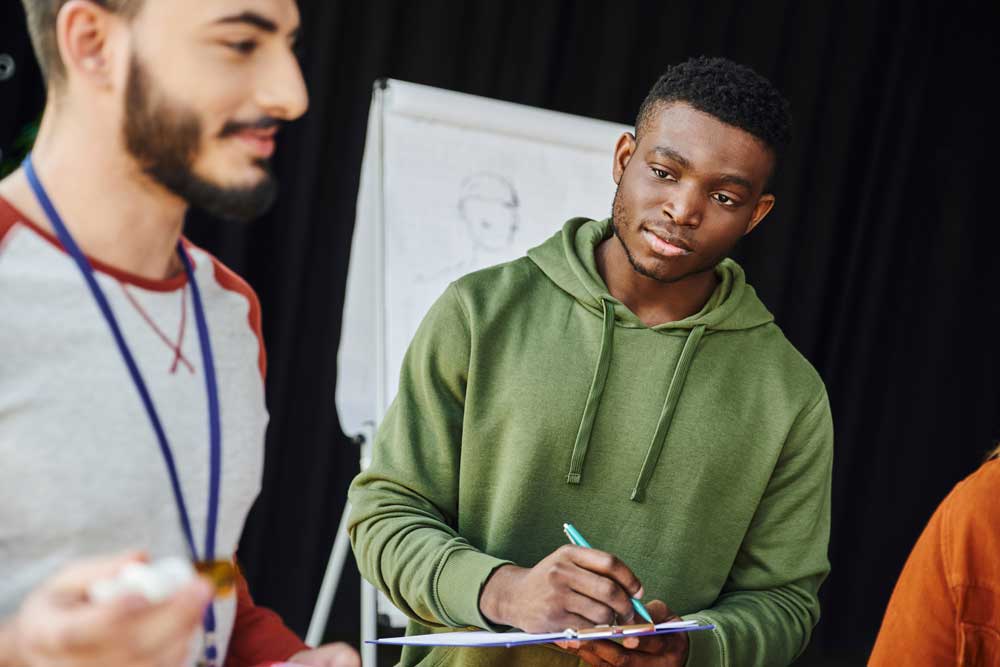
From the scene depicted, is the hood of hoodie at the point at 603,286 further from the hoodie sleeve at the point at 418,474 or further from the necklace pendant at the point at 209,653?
the necklace pendant at the point at 209,653

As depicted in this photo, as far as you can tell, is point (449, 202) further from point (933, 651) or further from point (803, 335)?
point (803, 335)

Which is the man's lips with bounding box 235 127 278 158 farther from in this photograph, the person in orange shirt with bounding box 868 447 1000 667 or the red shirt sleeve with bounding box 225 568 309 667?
the person in orange shirt with bounding box 868 447 1000 667

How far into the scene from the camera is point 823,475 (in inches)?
59.7

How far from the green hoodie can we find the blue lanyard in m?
0.68

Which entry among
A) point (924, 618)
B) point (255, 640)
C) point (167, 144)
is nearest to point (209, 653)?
point (255, 640)

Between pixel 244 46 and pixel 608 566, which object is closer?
pixel 244 46

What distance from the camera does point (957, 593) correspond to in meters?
1.50

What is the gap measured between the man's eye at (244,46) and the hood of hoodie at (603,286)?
0.84 meters

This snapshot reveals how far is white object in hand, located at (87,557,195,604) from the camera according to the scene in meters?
0.54

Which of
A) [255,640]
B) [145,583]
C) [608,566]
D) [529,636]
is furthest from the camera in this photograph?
[608,566]

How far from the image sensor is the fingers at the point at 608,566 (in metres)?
1.19

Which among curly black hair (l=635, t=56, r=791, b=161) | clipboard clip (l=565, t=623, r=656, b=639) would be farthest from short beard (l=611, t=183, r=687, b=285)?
clipboard clip (l=565, t=623, r=656, b=639)

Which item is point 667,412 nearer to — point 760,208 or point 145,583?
point 760,208

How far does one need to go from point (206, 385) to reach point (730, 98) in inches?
35.3
